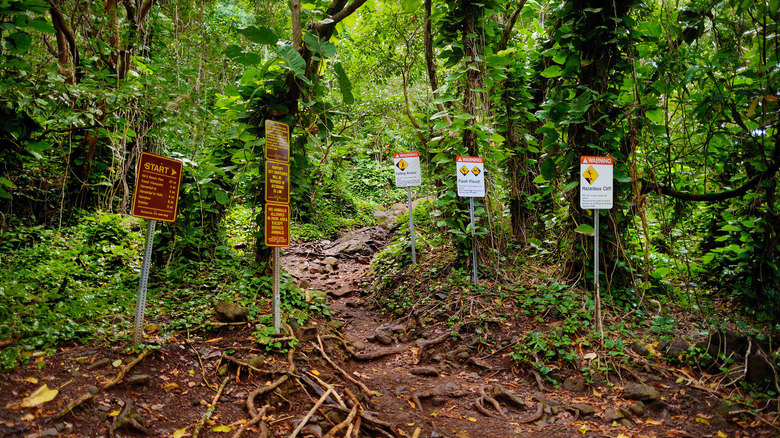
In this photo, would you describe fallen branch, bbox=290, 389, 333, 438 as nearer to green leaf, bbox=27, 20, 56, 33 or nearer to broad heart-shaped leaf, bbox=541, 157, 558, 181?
green leaf, bbox=27, 20, 56, 33

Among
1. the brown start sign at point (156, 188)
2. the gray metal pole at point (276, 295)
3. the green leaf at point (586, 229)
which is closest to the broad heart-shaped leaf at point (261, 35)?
the brown start sign at point (156, 188)

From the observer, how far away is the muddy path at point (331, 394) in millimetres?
2574

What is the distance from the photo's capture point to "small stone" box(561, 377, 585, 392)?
374 centimetres

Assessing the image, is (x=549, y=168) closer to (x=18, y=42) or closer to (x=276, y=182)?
(x=276, y=182)

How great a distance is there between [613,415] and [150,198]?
12.8 feet

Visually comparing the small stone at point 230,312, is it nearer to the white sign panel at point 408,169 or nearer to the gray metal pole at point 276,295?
the gray metal pole at point 276,295

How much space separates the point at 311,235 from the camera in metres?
Answer: 10.3

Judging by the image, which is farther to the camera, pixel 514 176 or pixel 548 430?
pixel 514 176

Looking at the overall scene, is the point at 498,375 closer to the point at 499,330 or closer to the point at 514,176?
the point at 499,330

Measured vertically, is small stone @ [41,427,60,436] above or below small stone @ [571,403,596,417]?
above

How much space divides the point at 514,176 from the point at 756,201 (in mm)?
3232

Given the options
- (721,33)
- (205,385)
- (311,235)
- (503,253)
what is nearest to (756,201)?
(721,33)

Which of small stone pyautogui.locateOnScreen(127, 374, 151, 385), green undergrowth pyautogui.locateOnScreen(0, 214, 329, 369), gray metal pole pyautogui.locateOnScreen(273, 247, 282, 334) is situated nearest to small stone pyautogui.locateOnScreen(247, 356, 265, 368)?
green undergrowth pyautogui.locateOnScreen(0, 214, 329, 369)

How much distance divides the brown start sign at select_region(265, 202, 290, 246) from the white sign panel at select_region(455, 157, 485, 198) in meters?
2.64
